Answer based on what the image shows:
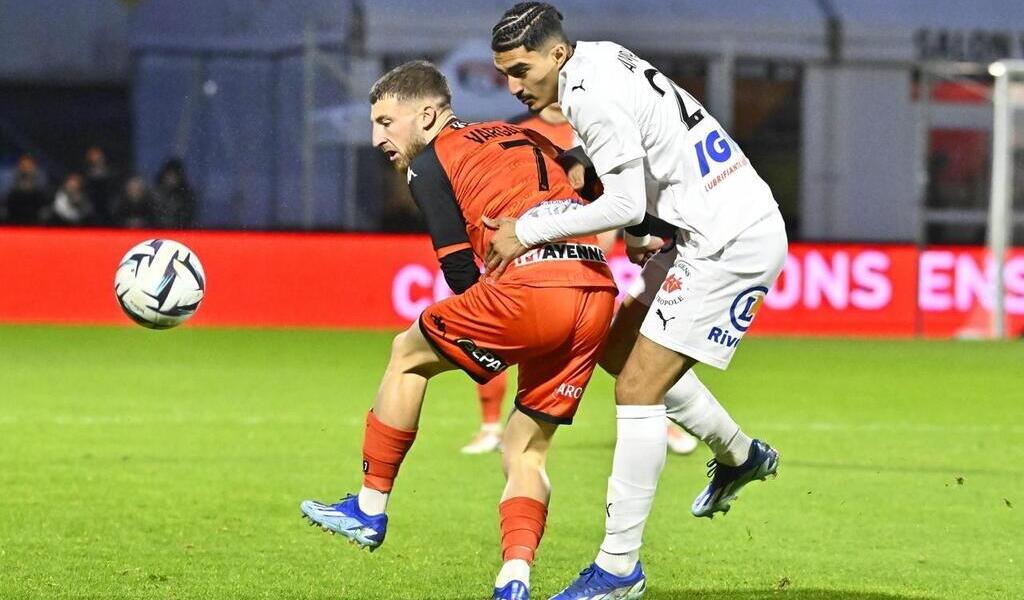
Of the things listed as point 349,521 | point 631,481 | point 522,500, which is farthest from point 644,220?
point 349,521

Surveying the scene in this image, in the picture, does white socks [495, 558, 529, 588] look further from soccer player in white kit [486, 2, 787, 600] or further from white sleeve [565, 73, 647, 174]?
white sleeve [565, 73, 647, 174]

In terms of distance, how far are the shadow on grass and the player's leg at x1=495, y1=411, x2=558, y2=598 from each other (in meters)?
0.55

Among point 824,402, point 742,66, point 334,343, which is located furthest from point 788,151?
point 824,402

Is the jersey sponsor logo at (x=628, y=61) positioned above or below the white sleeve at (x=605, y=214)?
above

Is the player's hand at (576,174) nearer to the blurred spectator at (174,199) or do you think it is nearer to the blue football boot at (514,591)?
the blue football boot at (514,591)

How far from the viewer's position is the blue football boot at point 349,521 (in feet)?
17.4

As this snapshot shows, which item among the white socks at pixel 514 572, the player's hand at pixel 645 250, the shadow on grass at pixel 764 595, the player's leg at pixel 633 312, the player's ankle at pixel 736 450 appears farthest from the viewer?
the player's ankle at pixel 736 450

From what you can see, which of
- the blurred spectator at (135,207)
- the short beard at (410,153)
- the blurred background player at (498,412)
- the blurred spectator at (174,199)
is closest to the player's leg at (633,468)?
the short beard at (410,153)

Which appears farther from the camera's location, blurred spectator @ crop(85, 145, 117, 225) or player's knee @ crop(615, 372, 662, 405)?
blurred spectator @ crop(85, 145, 117, 225)

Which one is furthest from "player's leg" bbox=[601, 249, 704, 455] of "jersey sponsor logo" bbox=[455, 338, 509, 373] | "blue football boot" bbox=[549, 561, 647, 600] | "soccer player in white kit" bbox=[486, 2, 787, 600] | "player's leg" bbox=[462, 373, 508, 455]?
"player's leg" bbox=[462, 373, 508, 455]

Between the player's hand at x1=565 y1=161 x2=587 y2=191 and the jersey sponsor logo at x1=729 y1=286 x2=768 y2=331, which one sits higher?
the player's hand at x1=565 y1=161 x2=587 y2=191

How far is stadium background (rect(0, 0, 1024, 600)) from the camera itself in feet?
21.2

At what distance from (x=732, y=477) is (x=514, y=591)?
133cm

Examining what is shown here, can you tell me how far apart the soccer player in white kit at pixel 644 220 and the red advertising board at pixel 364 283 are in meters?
12.2
